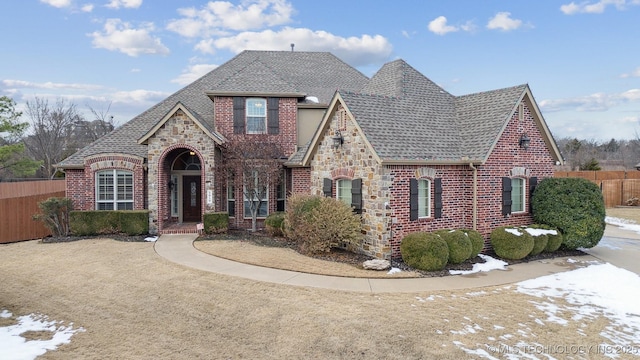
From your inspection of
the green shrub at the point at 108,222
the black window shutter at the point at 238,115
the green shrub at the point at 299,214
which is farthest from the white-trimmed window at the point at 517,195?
the green shrub at the point at 108,222

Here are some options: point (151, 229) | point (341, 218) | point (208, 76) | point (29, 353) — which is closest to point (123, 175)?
point (151, 229)

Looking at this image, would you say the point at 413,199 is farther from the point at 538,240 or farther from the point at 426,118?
the point at 538,240

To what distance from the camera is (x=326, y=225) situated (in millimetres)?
11836

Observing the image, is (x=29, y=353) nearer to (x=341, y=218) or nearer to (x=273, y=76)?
(x=341, y=218)

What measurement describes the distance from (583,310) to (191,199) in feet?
51.1

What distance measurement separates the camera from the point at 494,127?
42.7 feet

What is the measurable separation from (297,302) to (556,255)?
1016 centimetres

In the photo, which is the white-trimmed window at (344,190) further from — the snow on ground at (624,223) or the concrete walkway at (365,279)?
the snow on ground at (624,223)

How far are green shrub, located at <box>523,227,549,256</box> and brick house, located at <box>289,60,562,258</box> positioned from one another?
38.5 inches

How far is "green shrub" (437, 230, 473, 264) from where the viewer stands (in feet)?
36.2

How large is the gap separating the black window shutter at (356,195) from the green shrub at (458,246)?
8.94ft

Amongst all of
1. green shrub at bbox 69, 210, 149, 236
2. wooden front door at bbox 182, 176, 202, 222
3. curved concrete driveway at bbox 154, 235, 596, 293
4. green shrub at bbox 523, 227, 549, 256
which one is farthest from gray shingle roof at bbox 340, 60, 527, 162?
green shrub at bbox 69, 210, 149, 236

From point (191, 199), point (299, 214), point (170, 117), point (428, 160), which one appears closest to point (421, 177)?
point (428, 160)

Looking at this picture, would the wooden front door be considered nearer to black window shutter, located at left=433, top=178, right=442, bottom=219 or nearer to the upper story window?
the upper story window
